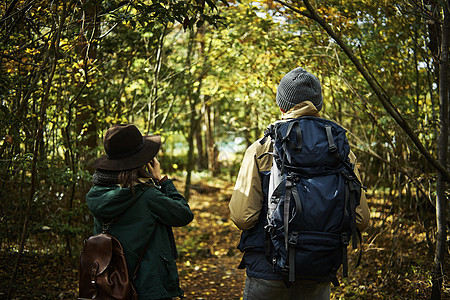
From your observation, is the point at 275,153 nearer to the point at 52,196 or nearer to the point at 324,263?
the point at 324,263

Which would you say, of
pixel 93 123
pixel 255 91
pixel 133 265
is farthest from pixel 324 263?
pixel 255 91

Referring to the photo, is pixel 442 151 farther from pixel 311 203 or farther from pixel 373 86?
pixel 311 203

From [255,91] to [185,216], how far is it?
7387 mm

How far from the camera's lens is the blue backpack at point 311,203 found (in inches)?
86.7


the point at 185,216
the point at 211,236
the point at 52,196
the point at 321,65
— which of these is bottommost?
the point at 211,236

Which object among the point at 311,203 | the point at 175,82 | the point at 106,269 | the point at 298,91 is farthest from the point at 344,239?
the point at 175,82

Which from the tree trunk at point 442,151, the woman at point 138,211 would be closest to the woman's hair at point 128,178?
the woman at point 138,211

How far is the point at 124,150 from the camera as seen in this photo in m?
2.74

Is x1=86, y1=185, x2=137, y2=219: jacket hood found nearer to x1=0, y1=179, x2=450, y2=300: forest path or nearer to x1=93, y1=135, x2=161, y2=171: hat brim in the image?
x1=93, y1=135, x2=161, y2=171: hat brim

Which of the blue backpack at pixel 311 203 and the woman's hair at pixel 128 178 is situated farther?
the woman's hair at pixel 128 178

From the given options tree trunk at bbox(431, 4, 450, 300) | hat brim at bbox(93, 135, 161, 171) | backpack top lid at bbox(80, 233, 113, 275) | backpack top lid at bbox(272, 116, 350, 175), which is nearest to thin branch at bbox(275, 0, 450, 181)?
tree trunk at bbox(431, 4, 450, 300)

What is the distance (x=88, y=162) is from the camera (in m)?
6.83

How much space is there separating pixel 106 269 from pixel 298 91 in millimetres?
1615

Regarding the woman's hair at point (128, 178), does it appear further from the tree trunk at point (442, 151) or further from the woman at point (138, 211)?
the tree trunk at point (442, 151)
